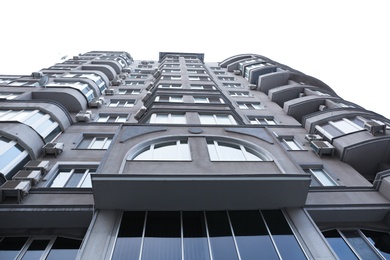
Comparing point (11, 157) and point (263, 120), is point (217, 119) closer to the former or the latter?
point (263, 120)

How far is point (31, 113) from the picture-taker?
41.2ft

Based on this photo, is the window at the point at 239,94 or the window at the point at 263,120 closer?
the window at the point at 263,120

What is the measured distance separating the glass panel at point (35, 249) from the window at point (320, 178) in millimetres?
10373

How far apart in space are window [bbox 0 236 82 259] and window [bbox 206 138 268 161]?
17.4 feet

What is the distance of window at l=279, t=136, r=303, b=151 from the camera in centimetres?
1380

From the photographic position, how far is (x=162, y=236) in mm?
6582

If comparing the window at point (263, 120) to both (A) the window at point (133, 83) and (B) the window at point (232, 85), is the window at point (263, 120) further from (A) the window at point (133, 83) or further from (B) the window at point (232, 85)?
(A) the window at point (133, 83)

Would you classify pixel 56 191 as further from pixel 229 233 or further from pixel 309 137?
pixel 309 137

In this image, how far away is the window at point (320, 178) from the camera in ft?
35.2

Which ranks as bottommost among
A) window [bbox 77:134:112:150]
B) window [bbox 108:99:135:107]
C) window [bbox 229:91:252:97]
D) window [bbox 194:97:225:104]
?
window [bbox 77:134:112:150]

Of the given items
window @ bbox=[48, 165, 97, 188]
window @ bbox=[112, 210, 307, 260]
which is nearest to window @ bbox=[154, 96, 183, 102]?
window @ bbox=[48, 165, 97, 188]

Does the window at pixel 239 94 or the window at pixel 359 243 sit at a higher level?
the window at pixel 239 94

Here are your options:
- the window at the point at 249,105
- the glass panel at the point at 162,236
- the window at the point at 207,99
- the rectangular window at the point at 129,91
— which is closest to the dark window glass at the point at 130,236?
the glass panel at the point at 162,236

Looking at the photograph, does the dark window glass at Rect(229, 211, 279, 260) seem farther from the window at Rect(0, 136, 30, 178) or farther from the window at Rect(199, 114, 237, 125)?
the window at Rect(0, 136, 30, 178)
